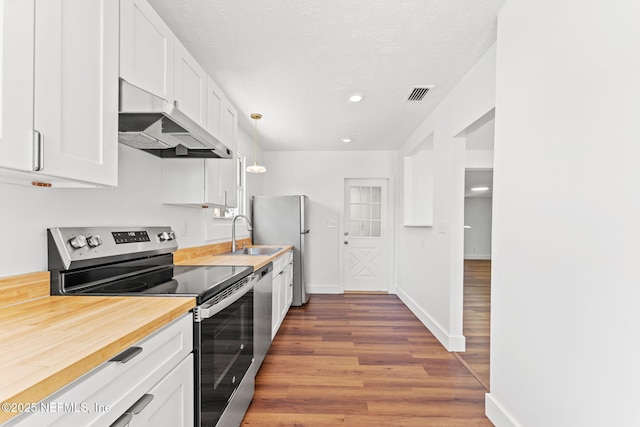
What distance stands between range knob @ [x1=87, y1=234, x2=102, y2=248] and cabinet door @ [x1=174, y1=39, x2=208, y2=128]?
0.86 metres

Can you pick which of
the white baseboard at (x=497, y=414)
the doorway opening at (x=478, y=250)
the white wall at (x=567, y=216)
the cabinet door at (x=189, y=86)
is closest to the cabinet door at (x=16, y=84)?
the cabinet door at (x=189, y=86)

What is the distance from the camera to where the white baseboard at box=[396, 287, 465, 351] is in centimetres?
293

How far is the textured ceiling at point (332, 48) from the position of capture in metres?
1.83

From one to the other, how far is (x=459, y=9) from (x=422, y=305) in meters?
3.12

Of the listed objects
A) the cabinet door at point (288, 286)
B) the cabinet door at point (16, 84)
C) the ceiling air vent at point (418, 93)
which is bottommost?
the cabinet door at point (288, 286)

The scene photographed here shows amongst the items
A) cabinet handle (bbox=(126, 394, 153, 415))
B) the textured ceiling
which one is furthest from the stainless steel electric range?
the textured ceiling

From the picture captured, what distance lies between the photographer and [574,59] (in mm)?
1309

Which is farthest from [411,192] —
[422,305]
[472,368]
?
[472,368]

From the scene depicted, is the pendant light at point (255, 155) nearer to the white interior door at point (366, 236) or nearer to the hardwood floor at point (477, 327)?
the white interior door at point (366, 236)

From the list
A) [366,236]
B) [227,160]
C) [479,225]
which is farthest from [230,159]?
[479,225]

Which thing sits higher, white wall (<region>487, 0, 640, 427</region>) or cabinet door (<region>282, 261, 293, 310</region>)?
white wall (<region>487, 0, 640, 427</region>)

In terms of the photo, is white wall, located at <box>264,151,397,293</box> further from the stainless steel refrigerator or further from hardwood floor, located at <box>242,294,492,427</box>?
hardwood floor, located at <box>242,294,492,427</box>

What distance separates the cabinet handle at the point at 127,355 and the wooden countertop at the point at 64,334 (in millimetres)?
21

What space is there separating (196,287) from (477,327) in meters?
3.35
